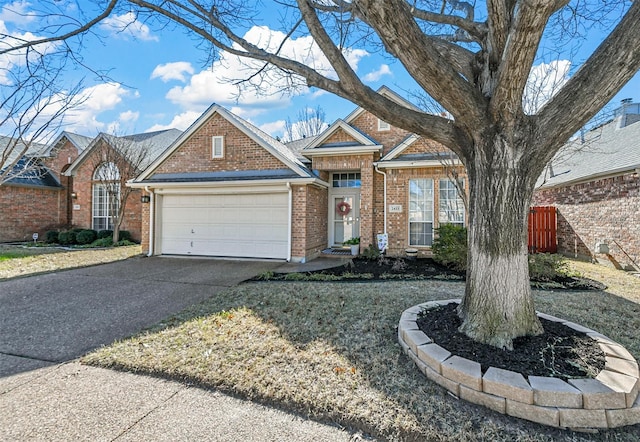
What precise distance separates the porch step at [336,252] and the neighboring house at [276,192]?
23 centimetres

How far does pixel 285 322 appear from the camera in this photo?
14.7ft

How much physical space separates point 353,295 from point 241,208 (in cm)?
Answer: 631

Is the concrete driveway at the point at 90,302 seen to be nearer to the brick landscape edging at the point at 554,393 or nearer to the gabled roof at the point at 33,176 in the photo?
the brick landscape edging at the point at 554,393

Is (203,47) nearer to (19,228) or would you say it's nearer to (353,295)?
(353,295)

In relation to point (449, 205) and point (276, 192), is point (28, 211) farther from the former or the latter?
point (449, 205)

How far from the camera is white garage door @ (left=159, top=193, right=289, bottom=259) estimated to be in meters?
10.5

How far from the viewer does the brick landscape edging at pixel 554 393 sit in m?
2.34

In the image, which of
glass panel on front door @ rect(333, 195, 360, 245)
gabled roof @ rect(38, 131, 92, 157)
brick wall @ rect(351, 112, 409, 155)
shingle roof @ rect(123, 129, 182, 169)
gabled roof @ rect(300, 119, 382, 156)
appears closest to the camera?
gabled roof @ rect(300, 119, 382, 156)

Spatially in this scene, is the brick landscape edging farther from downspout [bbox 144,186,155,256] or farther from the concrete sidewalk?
downspout [bbox 144,186,155,256]

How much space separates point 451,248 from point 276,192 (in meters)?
5.66

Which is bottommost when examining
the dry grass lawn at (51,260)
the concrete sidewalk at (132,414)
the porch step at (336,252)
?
the concrete sidewalk at (132,414)

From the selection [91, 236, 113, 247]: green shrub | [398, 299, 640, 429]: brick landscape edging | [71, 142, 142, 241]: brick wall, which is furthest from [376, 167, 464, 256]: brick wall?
[91, 236, 113, 247]: green shrub

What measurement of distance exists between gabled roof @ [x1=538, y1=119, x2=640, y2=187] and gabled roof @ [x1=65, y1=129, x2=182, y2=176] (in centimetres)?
1644

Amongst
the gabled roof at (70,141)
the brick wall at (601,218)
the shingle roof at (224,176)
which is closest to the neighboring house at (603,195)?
the brick wall at (601,218)
